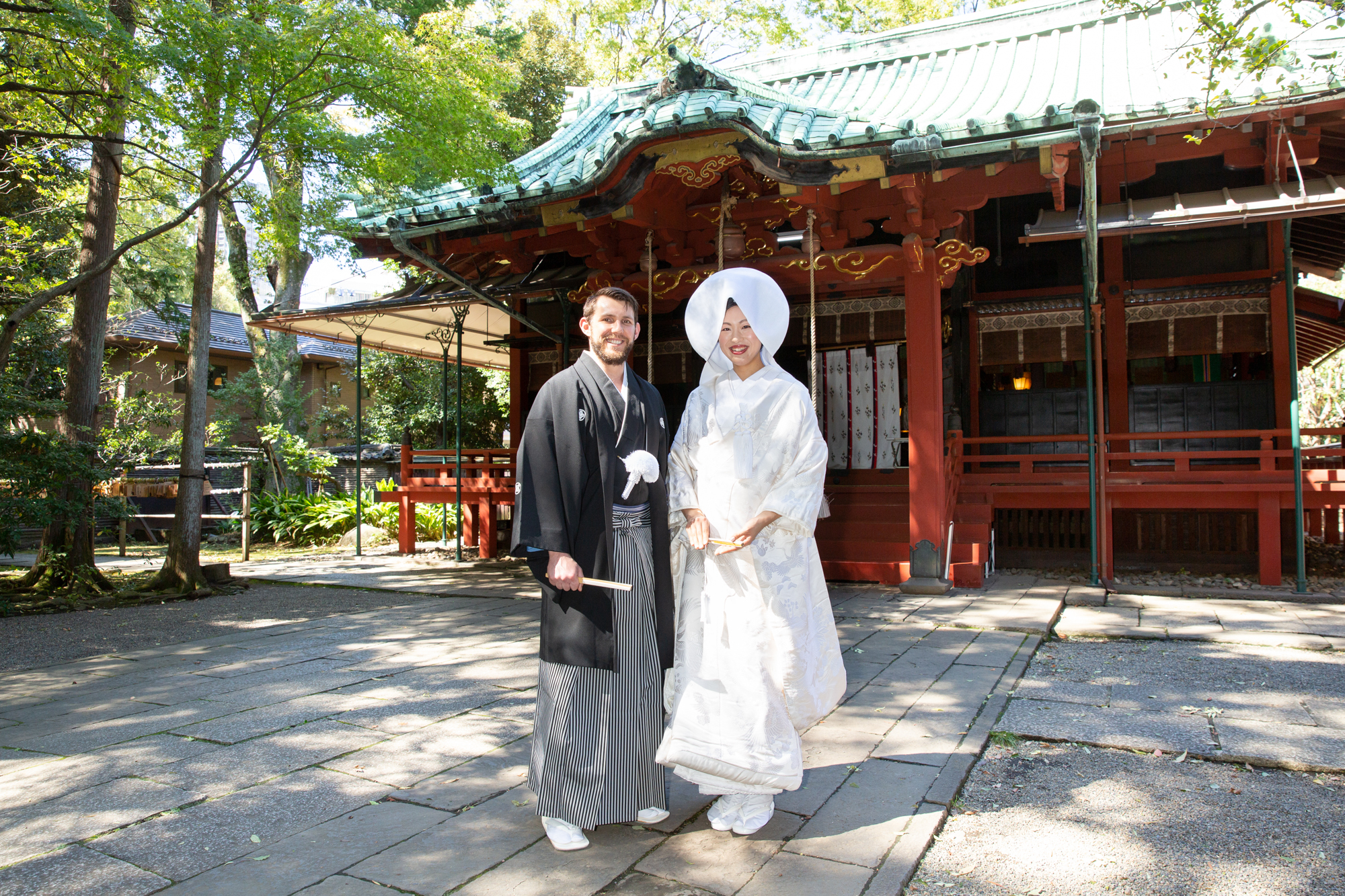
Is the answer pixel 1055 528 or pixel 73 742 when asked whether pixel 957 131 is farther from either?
pixel 73 742

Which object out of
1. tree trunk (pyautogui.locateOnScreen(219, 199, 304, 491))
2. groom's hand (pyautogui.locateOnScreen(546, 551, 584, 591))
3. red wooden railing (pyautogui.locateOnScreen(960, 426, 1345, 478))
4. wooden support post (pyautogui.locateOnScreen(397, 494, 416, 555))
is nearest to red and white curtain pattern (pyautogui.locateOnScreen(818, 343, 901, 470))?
red wooden railing (pyautogui.locateOnScreen(960, 426, 1345, 478))

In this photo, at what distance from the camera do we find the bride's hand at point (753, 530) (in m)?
2.46

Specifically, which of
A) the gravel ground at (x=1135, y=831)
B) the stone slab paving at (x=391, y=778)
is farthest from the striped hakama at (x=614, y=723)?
the gravel ground at (x=1135, y=831)

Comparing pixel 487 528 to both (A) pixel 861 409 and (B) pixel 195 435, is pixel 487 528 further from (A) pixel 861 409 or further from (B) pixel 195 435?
(A) pixel 861 409

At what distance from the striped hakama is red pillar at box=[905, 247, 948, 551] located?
4634mm

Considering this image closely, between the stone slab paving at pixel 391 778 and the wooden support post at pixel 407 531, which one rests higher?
the wooden support post at pixel 407 531

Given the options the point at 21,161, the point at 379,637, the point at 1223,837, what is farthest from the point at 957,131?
the point at 21,161

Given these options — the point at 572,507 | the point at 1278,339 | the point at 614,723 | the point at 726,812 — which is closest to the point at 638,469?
the point at 572,507

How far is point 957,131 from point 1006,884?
4.95 metres

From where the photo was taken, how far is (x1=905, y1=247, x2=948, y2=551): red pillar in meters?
6.63

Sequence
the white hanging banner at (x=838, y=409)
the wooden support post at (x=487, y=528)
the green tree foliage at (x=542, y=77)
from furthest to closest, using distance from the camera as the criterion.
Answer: the green tree foliage at (x=542, y=77) < the wooden support post at (x=487, y=528) < the white hanging banner at (x=838, y=409)

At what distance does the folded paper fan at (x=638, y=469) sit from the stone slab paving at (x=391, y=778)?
3.47ft

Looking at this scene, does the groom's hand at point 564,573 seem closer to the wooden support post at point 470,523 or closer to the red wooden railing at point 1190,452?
the red wooden railing at point 1190,452

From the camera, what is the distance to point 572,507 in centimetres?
244
